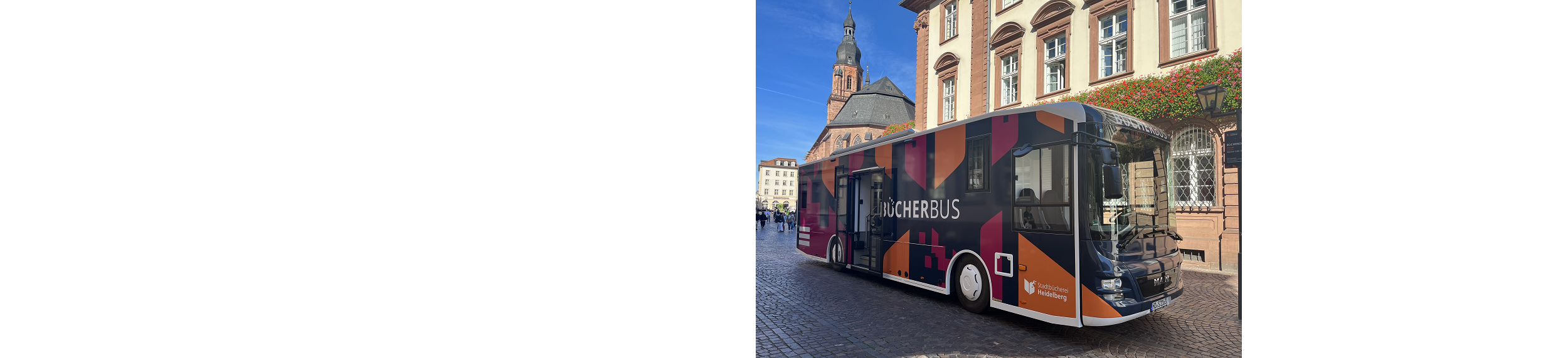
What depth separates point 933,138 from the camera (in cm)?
367

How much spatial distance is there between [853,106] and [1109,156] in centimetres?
152

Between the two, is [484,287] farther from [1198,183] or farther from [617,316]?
[1198,183]

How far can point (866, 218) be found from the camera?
454cm

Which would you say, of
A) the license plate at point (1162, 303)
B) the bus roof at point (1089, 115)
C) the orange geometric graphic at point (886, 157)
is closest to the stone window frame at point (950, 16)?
the bus roof at point (1089, 115)

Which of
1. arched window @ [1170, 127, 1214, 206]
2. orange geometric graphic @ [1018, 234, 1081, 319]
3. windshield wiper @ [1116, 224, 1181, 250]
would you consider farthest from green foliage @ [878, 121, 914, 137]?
arched window @ [1170, 127, 1214, 206]

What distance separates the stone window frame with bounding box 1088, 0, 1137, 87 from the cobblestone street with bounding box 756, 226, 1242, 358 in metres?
1.25

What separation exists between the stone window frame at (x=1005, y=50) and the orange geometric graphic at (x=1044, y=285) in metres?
0.86

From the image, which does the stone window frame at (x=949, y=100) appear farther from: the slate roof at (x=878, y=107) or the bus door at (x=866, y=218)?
the bus door at (x=866, y=218)

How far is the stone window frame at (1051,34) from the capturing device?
10.4 ft

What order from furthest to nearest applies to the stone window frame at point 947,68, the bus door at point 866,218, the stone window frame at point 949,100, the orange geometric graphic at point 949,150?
the bus door at point 866,218, the orange geometric graphic at point 949,150, the stone window frame at point 949,100, the stone window frame at point 947,68

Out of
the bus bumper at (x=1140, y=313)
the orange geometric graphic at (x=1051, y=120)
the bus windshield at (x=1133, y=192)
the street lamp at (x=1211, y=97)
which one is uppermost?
the street lamp at (x=1211, y=97)

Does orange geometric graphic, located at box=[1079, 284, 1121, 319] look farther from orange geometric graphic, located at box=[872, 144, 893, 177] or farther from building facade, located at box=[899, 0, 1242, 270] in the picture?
orange geometric graphic, located at box=[872, 144, 893, 177]
